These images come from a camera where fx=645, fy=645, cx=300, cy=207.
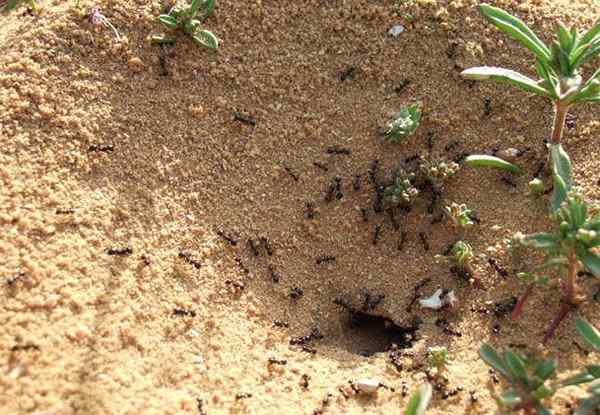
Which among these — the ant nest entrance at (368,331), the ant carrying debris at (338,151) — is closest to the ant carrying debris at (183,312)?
the ant nest entrance at (368,331)

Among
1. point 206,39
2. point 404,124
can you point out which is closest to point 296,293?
point 404,124

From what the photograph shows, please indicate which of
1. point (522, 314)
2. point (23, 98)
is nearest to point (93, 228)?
point (23, 98)

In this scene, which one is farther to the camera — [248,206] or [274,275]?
[248,206]

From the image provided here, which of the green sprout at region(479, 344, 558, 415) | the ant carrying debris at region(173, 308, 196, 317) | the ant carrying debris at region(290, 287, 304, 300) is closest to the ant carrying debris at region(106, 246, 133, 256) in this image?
the ant carrying debris at region(173, 308, 196, 317)

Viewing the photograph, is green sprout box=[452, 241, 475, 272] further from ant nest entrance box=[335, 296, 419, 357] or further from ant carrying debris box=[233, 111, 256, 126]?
ant carrying debris box=[233, 111, 256, 126]

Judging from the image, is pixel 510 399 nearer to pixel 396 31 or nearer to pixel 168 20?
pixel 396 31

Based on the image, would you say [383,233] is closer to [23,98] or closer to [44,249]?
[44,249]
